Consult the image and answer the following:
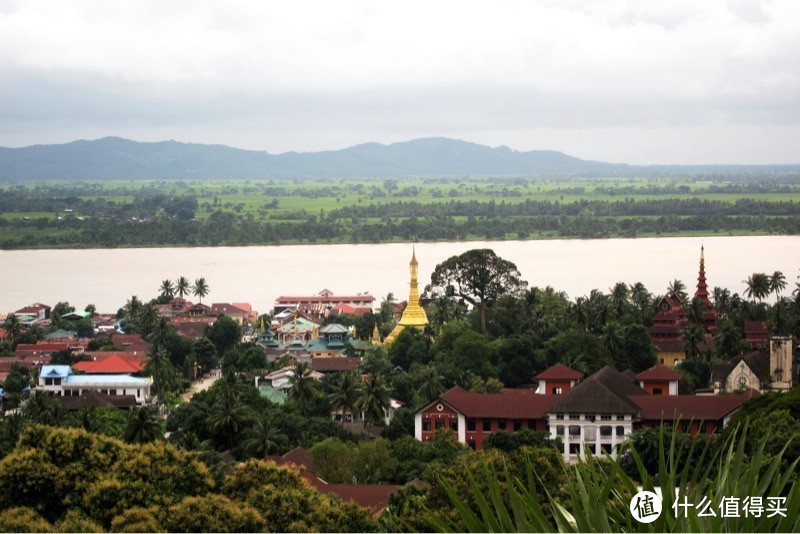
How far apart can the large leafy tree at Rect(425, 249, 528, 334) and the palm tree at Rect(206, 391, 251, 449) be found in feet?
52.3

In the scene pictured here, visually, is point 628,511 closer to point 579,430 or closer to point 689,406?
point 579,430

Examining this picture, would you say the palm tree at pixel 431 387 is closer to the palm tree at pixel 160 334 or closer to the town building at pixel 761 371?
the town building at pixel 761 371

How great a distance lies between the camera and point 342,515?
1233 centimetres

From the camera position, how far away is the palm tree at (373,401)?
22.7 meters

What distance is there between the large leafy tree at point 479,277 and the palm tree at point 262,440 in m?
16.7

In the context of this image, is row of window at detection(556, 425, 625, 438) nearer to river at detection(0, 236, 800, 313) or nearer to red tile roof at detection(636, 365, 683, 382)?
red tile roof at detection(636, 365, 683, 382)

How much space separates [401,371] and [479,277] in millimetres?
8180

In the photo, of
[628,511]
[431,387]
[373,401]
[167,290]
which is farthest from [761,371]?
[167,290]

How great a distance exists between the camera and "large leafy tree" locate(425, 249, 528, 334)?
3675cm

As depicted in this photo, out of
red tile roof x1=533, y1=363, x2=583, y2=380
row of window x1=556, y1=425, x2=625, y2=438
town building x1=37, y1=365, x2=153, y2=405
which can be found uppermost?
red tile roof x1=533, y1=363, x2=583, y2=380

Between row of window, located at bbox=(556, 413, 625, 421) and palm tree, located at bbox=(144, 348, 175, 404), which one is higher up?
row of window, located at bbox=(556, 413, 625, 421)

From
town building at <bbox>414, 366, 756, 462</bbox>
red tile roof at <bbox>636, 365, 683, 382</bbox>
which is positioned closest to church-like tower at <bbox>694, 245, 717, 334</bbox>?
red tile roof at <bbox>636, 365, 683, 382</bbox>

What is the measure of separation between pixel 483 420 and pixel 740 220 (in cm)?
7066

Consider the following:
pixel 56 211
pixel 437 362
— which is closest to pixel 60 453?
pixel 437 362
